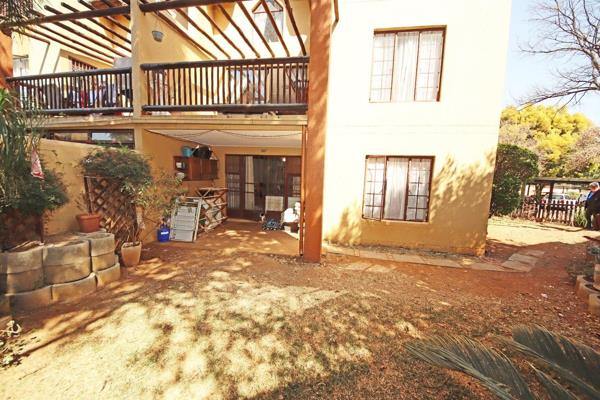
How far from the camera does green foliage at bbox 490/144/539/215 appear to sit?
9164mm

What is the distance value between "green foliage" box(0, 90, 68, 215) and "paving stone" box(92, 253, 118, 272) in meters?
1.05

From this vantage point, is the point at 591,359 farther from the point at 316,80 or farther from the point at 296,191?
the point at 296,191

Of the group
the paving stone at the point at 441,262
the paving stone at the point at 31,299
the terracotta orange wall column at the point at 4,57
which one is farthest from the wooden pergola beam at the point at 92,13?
the paving stone at the point at 441,262

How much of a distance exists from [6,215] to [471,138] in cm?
885

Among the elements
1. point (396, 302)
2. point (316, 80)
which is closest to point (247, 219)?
point (316, 80)

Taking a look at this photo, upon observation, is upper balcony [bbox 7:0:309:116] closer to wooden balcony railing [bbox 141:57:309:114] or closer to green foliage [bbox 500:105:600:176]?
wooden balcony railing [bbox 141:57:309:114]

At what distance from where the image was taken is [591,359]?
1456 mm

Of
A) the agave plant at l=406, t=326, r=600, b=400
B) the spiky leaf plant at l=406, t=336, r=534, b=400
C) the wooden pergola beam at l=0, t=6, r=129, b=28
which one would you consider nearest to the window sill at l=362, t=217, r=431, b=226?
the agave plant at l=406, t=326, r=600, b=400

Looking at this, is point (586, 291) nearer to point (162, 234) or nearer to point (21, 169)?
point (21, 169)

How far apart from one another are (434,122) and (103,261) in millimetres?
7633

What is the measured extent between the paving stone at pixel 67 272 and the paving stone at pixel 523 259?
9.04m

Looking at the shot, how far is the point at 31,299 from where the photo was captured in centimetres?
342

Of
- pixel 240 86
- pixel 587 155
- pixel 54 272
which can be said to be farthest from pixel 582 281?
pixel 587 155

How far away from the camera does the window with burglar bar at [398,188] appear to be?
6.56 metres
